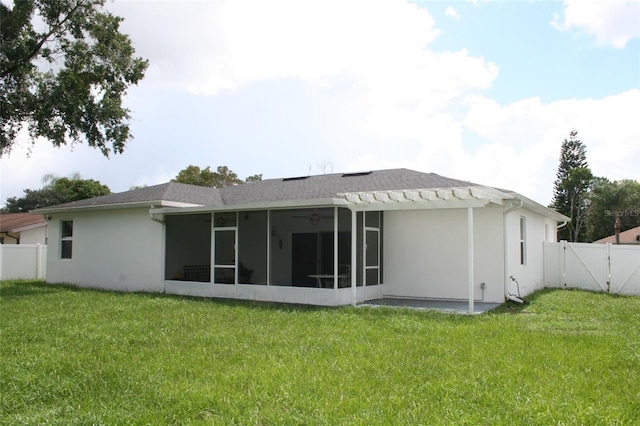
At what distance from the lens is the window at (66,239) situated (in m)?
18.1

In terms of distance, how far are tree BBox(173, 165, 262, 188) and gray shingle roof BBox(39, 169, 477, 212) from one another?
21347mm

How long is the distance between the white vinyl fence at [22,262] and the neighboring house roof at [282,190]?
3.66 meters

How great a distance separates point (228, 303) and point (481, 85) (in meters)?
8.35

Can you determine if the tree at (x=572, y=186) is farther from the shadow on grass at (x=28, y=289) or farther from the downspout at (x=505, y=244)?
the shadow on grass at (x=28, y=289)

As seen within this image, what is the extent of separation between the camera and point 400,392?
16.1ft

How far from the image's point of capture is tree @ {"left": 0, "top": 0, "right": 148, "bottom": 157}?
609 inches

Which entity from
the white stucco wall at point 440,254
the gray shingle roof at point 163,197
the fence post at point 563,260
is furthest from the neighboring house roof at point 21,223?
the fence post at point 563,260

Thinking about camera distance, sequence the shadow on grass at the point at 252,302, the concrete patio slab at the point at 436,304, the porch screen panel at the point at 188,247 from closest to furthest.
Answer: the shadow on grass at the point at 252,302 → the concrete patio slab at the point at 436,304 → the porch screen panel at the point at 188,247

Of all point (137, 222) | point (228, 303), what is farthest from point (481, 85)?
point (137, 222)

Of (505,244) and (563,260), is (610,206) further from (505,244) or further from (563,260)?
(505,244)

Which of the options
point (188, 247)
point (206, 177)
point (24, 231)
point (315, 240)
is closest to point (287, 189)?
point (315, 240)

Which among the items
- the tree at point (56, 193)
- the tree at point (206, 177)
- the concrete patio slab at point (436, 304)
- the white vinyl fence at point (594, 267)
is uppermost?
the tree at point (206, 177)

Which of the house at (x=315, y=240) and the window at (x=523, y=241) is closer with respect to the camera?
the house at (x=315, y=240)

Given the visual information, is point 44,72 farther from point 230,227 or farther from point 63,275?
point 230,227
